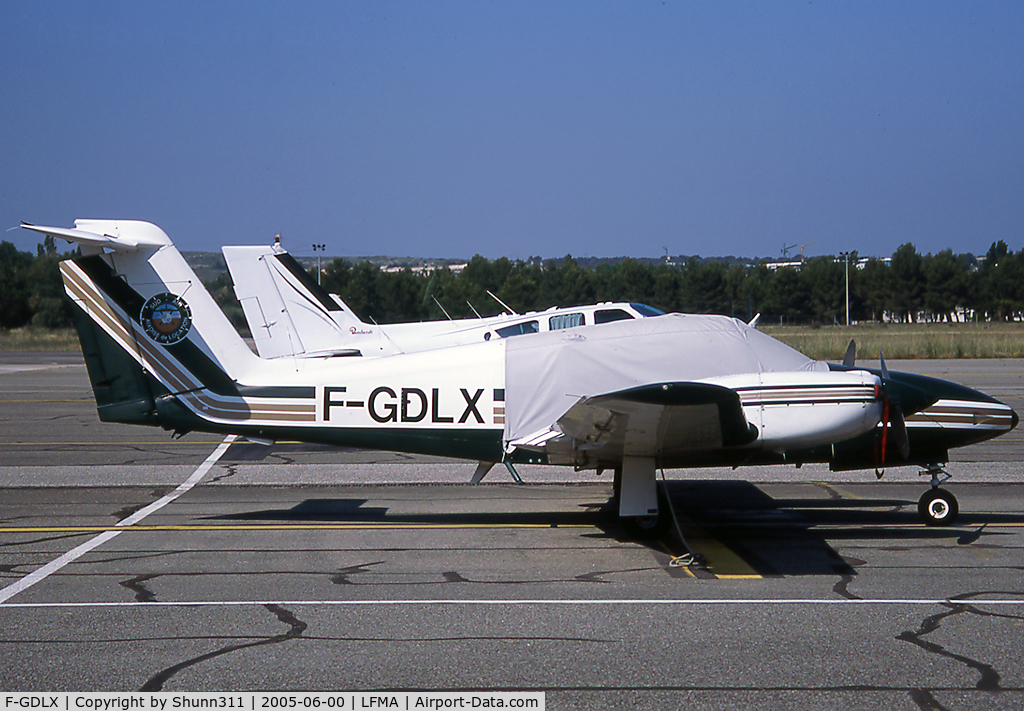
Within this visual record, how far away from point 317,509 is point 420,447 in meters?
1.96

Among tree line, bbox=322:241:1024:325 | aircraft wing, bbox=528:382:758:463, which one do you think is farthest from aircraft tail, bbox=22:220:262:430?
tree line, bbox=322:241:1024:325

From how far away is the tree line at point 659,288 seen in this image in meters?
39.3

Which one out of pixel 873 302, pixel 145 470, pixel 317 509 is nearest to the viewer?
pixel 317 509

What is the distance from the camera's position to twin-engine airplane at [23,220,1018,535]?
8422mm

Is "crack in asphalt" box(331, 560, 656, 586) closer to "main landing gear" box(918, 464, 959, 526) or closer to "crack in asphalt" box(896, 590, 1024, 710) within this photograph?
"crack in asphalt" box(896, 590, 1024, 710)

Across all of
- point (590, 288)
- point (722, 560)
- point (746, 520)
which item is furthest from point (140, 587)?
point (590, 288)

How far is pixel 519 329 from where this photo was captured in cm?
1349

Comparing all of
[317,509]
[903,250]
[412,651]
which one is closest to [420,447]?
[317,509]

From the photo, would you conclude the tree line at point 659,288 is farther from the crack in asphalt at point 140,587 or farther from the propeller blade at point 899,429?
the crack in asphalt at point 140,587

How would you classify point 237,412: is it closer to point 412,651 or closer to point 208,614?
point 208,614

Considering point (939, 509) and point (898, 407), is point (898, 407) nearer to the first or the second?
point (898, 407)

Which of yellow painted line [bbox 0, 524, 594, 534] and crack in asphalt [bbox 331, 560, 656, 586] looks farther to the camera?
yellow painted line [bbox 0, 524, 594, 534]

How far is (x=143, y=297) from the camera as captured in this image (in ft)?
31.9

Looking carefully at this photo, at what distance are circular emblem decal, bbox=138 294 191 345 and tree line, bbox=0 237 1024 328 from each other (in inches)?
324
